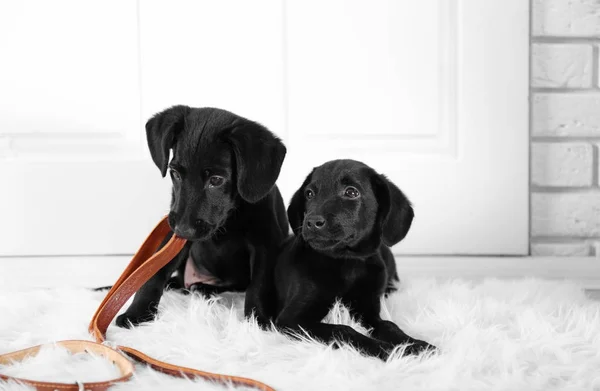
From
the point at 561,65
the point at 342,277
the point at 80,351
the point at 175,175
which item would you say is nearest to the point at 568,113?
the point at 561,65

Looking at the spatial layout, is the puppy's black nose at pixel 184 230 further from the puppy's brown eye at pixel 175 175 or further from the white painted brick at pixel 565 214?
the white painted brick at pixel 565 214

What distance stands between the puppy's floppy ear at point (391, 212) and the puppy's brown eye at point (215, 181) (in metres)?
0.35

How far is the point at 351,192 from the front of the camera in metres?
1.33

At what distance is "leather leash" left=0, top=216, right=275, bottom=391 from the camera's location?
90 cm

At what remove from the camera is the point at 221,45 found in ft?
6.88

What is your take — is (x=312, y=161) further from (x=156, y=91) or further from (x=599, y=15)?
(x=599, y=15)

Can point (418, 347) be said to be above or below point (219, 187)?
below

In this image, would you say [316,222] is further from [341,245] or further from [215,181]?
[215,181]

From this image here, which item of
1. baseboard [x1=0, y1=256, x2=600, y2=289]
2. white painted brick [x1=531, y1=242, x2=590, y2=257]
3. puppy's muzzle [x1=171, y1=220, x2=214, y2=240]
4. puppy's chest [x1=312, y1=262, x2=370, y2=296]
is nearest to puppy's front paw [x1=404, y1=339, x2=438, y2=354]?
puppy's chest [x1=312, y1=262, x2=370, y2=296]

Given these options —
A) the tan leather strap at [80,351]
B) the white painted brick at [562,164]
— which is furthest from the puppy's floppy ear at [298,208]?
the white painted brick at [562,164]

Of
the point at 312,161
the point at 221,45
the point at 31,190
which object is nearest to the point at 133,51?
the point at 221,45

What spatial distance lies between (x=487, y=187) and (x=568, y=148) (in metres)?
0.32

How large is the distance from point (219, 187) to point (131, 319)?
35 centimetres

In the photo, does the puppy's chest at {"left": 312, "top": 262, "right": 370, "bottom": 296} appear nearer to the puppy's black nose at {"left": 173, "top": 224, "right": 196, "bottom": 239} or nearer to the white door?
the puppy's black nose at {"left": 173, "top": 224, "right": 196, "bottom": 239}
